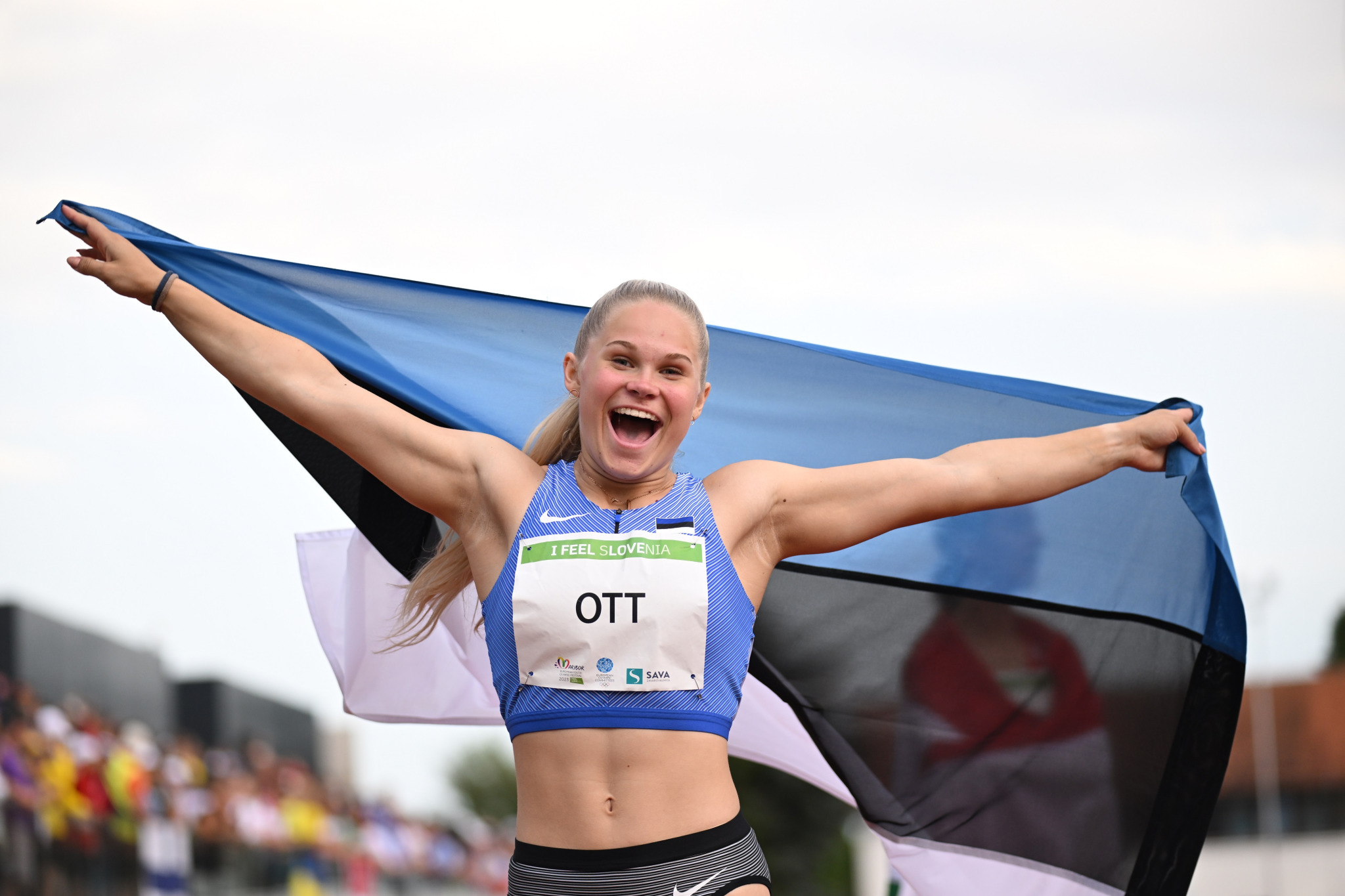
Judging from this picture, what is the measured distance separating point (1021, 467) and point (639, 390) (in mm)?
1126

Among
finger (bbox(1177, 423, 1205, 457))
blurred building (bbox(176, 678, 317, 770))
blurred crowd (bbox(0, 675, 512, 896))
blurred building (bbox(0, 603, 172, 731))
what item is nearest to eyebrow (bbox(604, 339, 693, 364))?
finger (bbox(1177, 423, 1205, 457))

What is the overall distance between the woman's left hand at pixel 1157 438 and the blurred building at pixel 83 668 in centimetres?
2332

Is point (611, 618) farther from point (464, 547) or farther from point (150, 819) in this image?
point (150, 819)

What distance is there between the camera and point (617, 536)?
3.25 metres

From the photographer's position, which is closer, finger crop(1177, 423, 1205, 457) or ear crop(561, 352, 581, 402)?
ear crop(561, 352, 581, 402)

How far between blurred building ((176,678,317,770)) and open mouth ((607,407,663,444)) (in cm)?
3724

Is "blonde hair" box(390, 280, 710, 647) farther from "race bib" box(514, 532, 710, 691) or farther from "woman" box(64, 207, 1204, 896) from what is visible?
"race bib" box(514, 532, 710, 691)

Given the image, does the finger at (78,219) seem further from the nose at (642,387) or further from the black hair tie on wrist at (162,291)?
the nose at (642,387)

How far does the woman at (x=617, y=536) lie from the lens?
10.3ft

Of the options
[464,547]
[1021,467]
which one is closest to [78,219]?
[464,547]

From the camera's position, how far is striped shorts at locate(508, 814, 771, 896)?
307cm

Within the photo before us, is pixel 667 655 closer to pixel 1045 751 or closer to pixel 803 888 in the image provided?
pixel 1045 751

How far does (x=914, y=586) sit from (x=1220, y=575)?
1074 mm

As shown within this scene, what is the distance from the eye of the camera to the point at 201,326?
11.3ft
